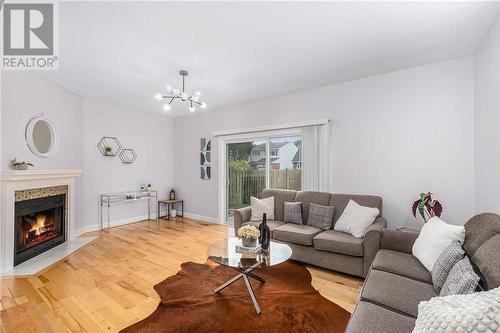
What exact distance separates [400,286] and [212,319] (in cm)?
147

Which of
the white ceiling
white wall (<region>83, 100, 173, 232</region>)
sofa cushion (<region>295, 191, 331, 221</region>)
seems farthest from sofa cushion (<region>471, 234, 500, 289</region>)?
white wall (<region>83, 100, 173, 232</region>)

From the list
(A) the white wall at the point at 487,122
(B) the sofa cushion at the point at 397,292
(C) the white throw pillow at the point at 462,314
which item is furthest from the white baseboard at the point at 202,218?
(C) the white throw pillow at the point at 462,314

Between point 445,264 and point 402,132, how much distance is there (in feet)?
7.12

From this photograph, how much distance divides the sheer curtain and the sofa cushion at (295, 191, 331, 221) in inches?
10.8

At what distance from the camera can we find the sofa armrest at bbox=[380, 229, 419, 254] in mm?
2420

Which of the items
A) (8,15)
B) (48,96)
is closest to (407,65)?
(8,15)

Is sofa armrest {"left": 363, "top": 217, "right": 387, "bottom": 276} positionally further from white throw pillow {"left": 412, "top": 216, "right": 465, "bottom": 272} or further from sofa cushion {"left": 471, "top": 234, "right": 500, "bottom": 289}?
sofa cushion {"left": 471, "top": 234, "right": 500, "bottom": 289}

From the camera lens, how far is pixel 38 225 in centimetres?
352

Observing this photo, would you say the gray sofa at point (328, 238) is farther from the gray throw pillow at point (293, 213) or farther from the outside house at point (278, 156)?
the outside house at point (278, 156)


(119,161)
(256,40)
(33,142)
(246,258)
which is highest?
(256,40)

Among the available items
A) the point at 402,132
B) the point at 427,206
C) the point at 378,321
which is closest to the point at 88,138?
the point at 378,321

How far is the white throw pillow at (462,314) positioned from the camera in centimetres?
85

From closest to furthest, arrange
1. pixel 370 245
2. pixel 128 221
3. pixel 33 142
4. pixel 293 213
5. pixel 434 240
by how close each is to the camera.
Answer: pixel 434 240, pixel 370 245, pixel 33 142, pixel 293 213, pixel 128 221

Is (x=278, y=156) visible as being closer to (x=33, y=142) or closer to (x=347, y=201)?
(x=347, y=201)
